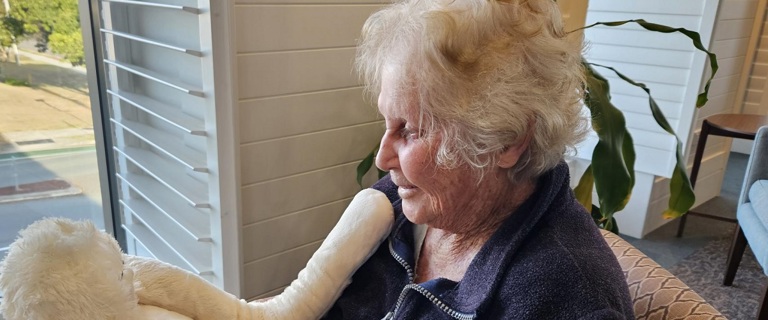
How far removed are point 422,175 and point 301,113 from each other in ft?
2.22

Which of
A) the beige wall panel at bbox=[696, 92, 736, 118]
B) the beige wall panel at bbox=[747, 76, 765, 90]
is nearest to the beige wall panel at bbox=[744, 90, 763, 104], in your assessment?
the beige wall panel at bbox=[747, 76, 765, 90]

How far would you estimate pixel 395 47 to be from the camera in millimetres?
815

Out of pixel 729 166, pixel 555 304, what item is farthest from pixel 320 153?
pixel 729 166

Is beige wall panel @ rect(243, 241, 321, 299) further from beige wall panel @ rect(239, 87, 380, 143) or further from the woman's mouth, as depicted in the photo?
the woman's mouth

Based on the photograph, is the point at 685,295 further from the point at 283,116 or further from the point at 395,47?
the point at 283,116

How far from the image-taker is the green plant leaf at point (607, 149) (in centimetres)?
125

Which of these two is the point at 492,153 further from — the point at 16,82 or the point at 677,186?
the point at 16,82

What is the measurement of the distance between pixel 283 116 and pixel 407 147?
2.09 feet

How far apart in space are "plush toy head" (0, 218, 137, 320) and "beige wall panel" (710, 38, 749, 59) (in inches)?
100

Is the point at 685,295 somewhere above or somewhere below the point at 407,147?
below

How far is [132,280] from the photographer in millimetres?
783

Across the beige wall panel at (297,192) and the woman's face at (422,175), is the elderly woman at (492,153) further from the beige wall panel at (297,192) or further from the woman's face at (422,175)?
the beige wall panel at (297,192)

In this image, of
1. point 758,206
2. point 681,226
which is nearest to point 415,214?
point 758,206

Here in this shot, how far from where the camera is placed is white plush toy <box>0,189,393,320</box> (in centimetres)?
62
